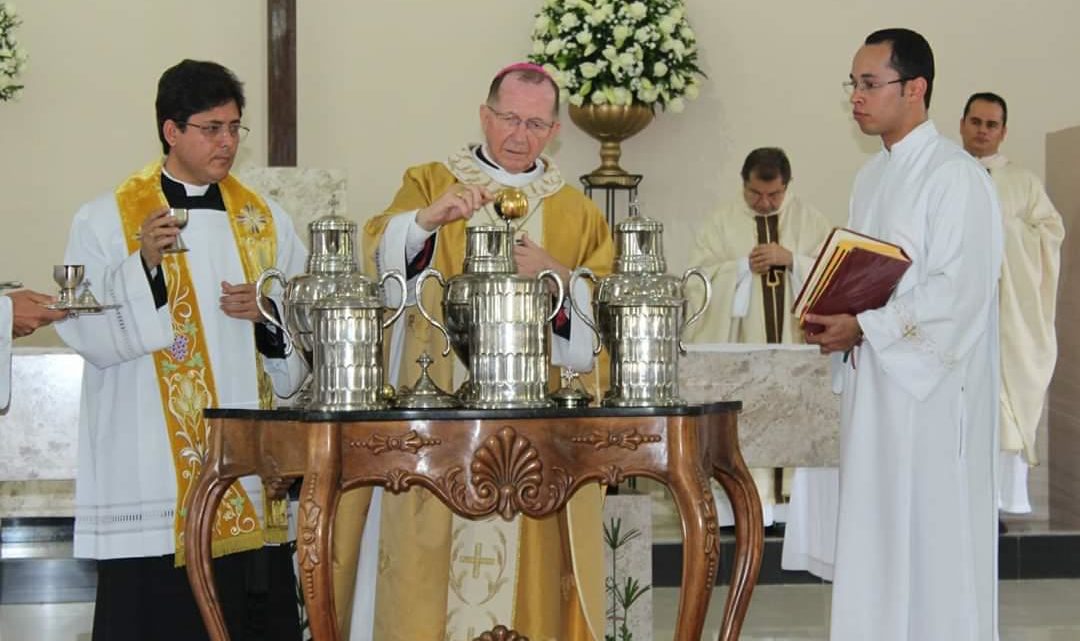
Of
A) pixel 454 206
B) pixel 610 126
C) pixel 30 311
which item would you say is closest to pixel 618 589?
pixel 454 206

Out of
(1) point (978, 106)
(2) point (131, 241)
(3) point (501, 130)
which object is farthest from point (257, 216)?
(1) point (978, 106)

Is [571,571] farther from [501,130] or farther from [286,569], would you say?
[501,130]

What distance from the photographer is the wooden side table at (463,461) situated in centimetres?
342

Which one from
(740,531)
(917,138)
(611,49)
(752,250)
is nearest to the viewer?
(740,531)

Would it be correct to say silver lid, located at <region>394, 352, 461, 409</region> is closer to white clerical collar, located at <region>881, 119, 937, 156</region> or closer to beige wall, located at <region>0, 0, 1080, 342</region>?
white clerical collar, located at <region>881, 119, 937, 156</region>

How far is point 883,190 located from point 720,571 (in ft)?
10.6

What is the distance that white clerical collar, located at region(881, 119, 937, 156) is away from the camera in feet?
16.5

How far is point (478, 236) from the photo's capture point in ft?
12.3

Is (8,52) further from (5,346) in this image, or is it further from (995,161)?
(995,161)

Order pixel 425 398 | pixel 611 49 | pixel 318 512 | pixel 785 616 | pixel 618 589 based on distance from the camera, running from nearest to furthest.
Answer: pixel 318 512, pixel 425 398, pixel 618 589, pixel 785 616, pixel 611 49

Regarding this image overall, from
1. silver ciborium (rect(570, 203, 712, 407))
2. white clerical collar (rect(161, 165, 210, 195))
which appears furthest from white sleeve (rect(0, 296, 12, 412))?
silver ciborium (rect(570, 203, 712, 407))

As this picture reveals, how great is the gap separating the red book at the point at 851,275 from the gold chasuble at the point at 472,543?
62 centimetres

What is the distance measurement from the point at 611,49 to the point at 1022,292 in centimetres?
270

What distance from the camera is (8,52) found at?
836 centimetres
